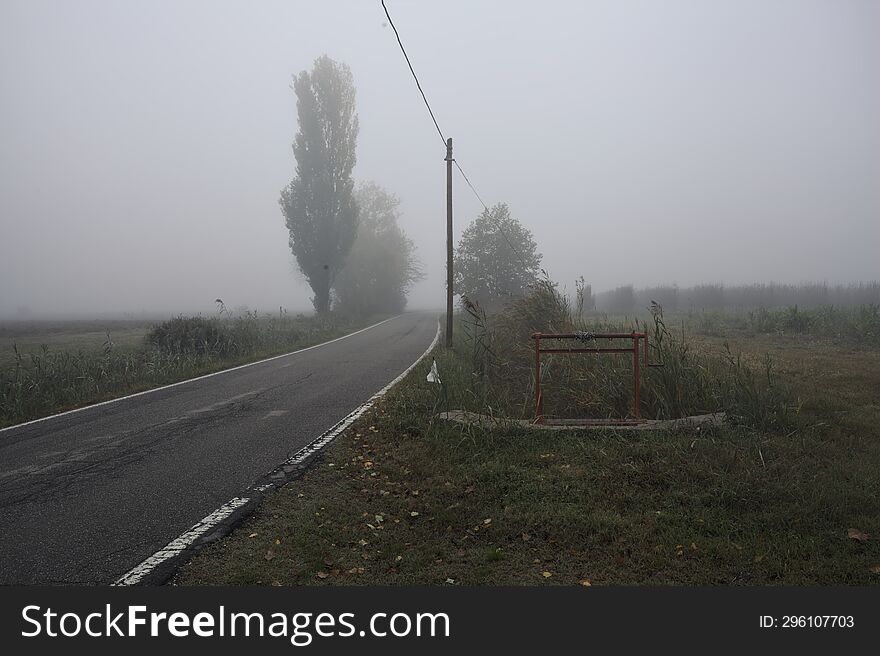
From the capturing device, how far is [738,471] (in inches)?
172

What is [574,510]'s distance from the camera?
3.84 metres

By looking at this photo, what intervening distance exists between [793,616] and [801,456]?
2.60m

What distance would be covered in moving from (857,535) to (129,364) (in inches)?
485

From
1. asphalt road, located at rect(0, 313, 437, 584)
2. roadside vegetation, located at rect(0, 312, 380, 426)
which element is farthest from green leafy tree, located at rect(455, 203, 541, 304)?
asphalt road, located at rect(0, 313, 437, 584)

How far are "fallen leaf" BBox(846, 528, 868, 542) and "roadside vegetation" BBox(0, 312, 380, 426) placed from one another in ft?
31.9

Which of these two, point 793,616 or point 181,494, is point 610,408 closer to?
point 793,616

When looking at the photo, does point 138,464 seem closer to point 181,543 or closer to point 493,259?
point 181,543

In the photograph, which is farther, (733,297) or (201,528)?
(733,297)

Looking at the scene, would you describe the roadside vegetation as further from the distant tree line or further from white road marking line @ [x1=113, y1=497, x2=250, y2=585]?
the distant tree line

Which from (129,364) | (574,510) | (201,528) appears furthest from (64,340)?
(574,510)

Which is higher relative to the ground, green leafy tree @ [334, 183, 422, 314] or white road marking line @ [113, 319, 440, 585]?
green leafy tree @ [334, 183, 422, 314]

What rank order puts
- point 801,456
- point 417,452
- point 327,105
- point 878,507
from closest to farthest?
1. point 878,507
2. point 801,456
3. point 417,452
4. point 327,105

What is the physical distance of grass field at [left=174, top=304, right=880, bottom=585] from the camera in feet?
10.1

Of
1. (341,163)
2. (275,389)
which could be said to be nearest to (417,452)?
(275,389)
